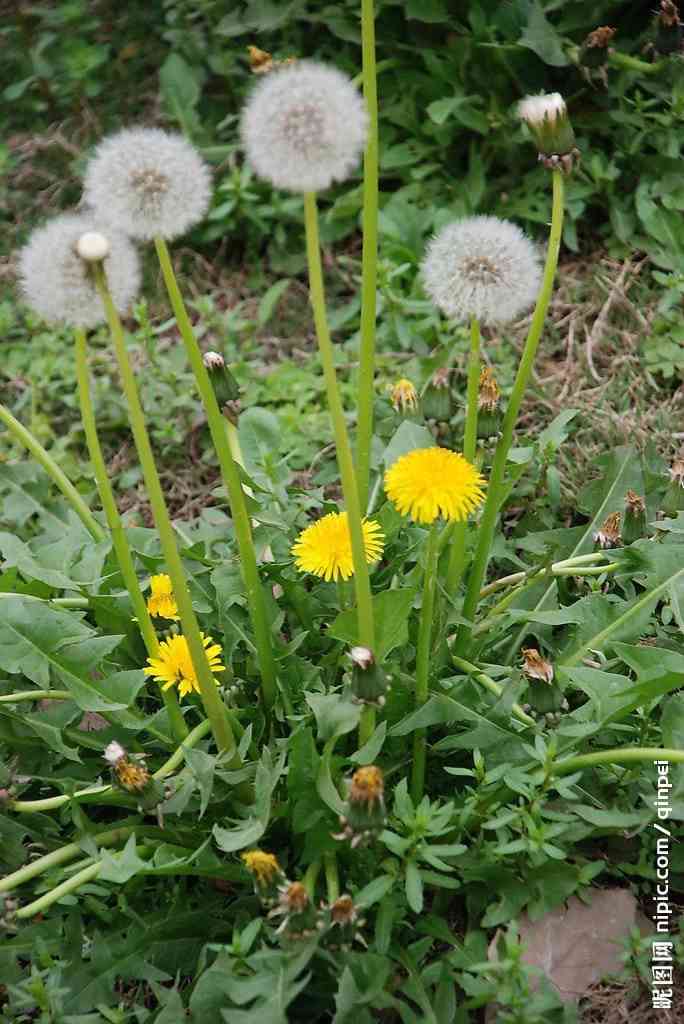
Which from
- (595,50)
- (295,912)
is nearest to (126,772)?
(295,912)

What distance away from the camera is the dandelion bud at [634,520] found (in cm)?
204

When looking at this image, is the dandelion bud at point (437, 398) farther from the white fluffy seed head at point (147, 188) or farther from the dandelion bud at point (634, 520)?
the white fluffy seed head at point (147, 188)

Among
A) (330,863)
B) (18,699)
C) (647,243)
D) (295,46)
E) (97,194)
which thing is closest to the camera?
(97,194)

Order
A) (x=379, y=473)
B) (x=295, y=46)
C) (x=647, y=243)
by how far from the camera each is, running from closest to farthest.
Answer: (x=379, y=473) < (x=647, y=243) < (x=295, y=46)

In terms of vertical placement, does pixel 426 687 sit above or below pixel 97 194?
below

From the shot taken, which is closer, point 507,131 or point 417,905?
point 417,905

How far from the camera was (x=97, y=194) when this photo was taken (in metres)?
1.49

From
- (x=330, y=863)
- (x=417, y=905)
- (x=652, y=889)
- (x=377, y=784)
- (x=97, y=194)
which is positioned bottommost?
(x=652, y=889)

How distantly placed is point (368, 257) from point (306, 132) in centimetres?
35

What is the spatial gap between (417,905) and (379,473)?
0.98 m

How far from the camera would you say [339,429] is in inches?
58.5

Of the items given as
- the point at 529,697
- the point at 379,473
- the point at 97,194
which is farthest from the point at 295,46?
the point at 529,697

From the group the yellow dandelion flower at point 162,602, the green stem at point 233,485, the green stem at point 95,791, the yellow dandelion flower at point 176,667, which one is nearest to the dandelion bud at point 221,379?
the green stem at point 233,485

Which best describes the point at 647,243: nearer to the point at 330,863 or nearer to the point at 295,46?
the point at 295,46
